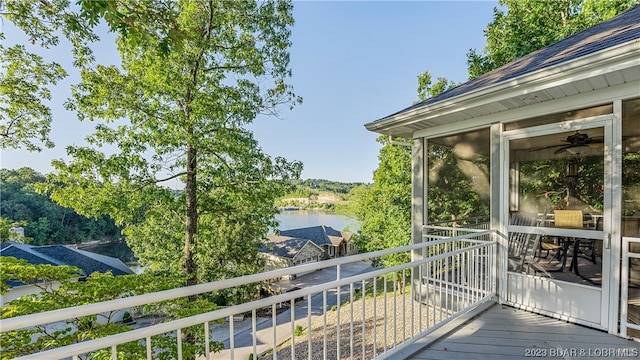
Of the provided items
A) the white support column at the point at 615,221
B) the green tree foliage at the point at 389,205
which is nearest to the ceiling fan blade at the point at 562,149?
the white support column at the point at 615,221

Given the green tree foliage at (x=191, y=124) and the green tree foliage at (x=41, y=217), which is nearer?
the green tree foliage at (x=191, y=124)

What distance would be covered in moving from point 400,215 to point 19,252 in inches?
704

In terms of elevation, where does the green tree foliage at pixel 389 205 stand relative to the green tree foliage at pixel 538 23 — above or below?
below

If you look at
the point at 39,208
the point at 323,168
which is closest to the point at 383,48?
the point at 323,168

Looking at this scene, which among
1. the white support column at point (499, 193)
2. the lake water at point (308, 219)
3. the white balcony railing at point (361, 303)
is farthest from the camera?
the lake water at point (308, 219)

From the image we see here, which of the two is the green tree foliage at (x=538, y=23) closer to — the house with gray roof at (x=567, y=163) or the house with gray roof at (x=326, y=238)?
the house with gray roof at (x=567, y=163)

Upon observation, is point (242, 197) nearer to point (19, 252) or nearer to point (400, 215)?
point (400, 215)

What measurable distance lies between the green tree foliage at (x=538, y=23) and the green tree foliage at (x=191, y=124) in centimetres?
909

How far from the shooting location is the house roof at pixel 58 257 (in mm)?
13047

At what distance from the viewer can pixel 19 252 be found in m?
13.1

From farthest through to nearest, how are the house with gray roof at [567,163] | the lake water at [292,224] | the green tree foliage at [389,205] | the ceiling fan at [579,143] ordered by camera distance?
the lake water at [292,224], the green tree foliage at [389,205], the ceiling fan at [579,143], the house with gray roof at [567,163]

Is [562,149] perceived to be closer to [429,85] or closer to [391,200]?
[391,200]

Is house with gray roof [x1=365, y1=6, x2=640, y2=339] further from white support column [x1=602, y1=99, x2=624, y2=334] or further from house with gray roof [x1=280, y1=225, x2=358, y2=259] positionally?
house with gray roof [x1=280, y1=225, x2=358, y2=259]

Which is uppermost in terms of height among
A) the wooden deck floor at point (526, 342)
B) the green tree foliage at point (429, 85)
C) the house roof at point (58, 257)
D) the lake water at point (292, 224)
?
the green tree foliage at point (429, 85)
